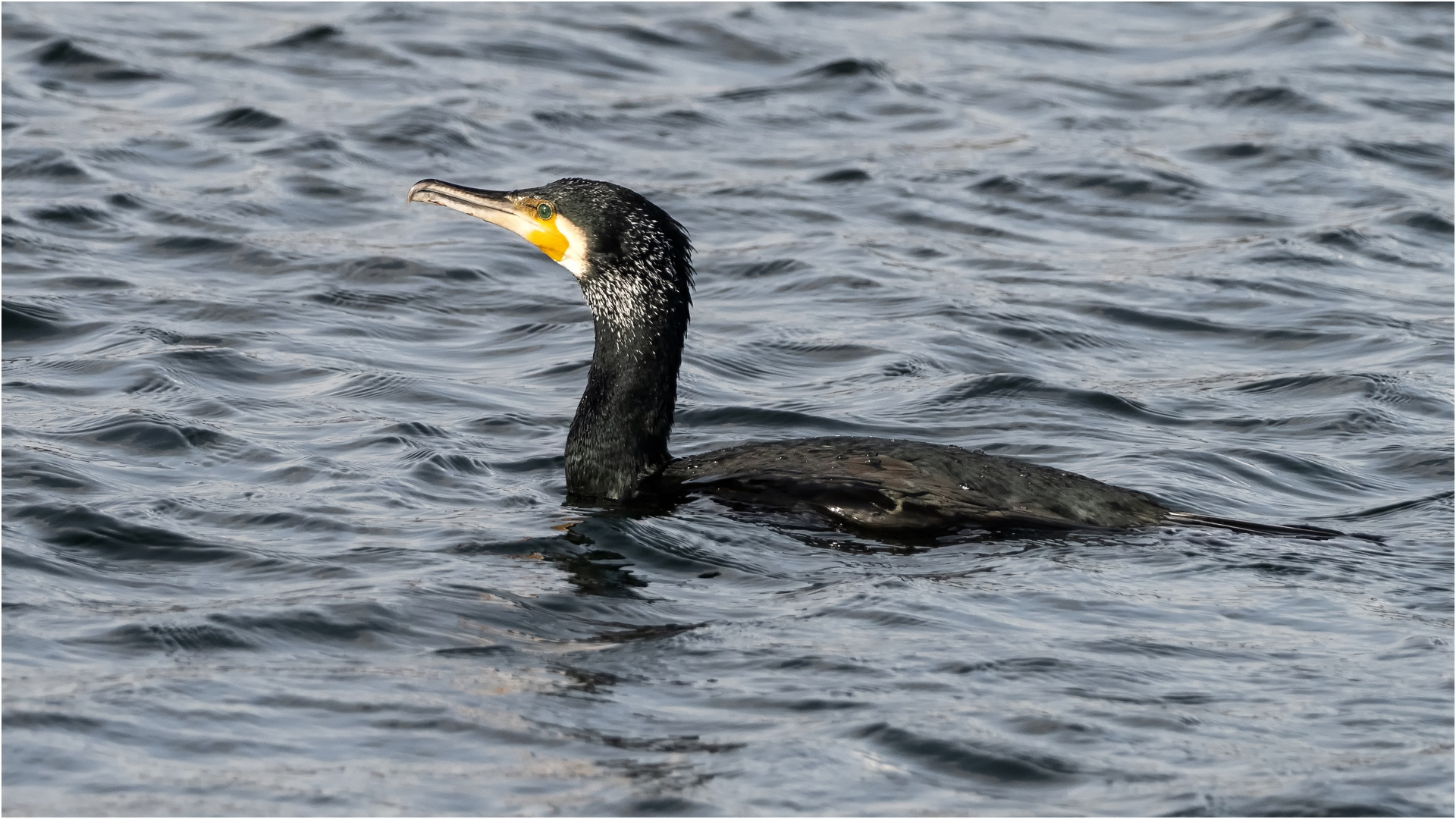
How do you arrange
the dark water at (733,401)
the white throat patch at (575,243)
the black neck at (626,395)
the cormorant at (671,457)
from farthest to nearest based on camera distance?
the white throat patch at (575,243) → the black neck at (626,395) → the cormorant at (671,457) → the dark water at (733,401)

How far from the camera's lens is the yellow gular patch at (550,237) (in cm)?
838

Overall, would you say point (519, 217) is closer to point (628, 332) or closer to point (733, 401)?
point (628, 332)

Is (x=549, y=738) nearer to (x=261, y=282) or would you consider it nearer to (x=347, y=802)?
(x=347, y=802)

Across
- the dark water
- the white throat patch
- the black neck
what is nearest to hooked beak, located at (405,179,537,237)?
the white throat patch

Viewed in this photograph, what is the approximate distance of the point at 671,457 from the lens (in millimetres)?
8734

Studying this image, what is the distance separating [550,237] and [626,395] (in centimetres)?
79

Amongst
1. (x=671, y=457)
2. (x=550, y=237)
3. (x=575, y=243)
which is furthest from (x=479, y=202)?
(x=671, y=457)

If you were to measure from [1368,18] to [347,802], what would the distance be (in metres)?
17.7

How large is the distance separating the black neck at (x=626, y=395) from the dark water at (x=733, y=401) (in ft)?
0.88

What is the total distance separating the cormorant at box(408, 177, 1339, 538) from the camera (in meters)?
7.57

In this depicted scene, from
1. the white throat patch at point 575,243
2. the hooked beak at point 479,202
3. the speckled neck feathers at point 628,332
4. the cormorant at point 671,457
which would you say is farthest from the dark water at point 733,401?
the hooked beak at point 479,202

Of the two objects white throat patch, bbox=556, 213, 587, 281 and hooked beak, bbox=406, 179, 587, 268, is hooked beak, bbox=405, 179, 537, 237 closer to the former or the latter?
hooked beak, bbox=406, 179, 587, 268

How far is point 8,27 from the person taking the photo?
1695 centimetres

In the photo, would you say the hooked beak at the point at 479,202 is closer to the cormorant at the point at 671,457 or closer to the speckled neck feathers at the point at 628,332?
the cormorant at the point at 671,457
